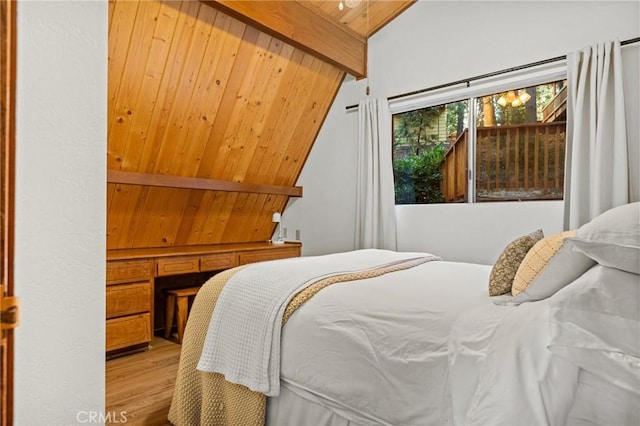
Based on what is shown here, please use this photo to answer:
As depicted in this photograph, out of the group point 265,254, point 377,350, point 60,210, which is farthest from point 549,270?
point 265,254

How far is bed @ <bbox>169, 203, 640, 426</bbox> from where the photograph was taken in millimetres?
1022

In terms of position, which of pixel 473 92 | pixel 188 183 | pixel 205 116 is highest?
pixel 473 92

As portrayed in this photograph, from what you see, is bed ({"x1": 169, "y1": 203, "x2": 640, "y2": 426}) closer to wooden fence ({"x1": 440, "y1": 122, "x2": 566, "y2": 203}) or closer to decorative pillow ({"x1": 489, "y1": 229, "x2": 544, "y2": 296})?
decorative pillow ({"x1": 489, "y1": 229, "x2": 544, "y2": 296})

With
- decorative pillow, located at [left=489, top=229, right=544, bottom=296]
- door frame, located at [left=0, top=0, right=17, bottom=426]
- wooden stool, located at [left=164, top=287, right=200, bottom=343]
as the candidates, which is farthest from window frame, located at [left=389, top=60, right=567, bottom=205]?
door frame, located at [left=0, top=0, right=17, bottom=426]

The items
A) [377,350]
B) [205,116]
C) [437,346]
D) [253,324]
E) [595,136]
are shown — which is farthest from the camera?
[205,116]

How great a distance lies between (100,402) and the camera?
0.81 metres

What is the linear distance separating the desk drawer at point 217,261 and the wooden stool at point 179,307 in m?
0.24

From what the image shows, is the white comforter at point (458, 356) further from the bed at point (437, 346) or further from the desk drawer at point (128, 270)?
the desk drawer at point (128, 270)

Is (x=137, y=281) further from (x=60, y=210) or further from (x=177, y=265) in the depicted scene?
(x=60, y=210)

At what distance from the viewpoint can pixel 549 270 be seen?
4.42ft

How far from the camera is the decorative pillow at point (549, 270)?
1318 mm

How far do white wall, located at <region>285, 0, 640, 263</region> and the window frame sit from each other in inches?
3.6

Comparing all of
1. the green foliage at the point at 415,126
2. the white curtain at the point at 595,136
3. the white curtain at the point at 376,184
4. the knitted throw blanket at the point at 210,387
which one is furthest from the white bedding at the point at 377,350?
the green foliage at the point at 415,126

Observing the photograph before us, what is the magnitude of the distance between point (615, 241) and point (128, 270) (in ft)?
9.66
